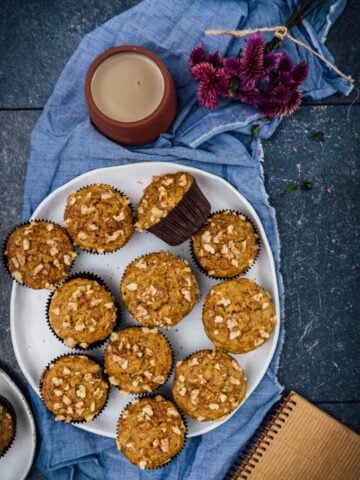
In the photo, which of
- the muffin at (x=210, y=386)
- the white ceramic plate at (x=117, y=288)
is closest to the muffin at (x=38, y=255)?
the white ceramic plate at (x=117, y=288)

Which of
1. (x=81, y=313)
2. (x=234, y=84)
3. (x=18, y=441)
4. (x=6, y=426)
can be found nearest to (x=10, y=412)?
(x=6, y=426)

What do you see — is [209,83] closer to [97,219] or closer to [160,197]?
[160,197]

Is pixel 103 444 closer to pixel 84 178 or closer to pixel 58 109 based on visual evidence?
pixel 84 178

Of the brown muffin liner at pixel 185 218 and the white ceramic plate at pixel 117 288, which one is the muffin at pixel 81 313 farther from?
the brown muffin liner at pixel 185 218

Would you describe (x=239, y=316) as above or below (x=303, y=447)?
above

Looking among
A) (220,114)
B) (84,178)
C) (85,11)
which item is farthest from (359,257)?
(85,11)

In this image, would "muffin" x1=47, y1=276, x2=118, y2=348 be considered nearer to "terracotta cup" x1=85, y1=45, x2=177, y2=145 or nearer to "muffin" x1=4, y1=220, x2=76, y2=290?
"muffin" x1=4, y1=220, x2=76, y2=290

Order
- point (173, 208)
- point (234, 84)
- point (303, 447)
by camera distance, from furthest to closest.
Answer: point (303, 447)
point (234, 84)
point (173, 208)

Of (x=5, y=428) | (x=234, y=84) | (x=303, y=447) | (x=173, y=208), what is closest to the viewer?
(x=173, y=208)
